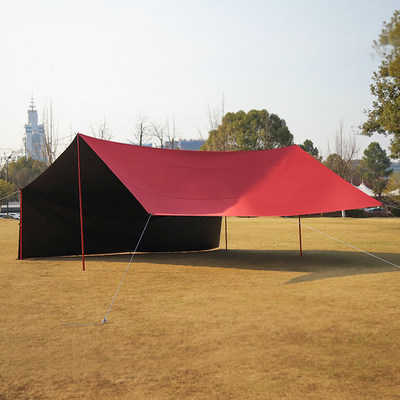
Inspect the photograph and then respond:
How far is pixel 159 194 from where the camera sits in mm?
9000

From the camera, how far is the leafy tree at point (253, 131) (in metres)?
44.8

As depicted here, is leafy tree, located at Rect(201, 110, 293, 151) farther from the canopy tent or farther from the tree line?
the canopy tent

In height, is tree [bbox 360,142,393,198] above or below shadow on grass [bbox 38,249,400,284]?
above

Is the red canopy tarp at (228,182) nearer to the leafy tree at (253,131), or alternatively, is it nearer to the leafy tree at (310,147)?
the leafy tree at (253,131)

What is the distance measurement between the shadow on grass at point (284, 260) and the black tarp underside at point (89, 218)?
0.32 metres

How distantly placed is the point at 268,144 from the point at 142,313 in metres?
40.2

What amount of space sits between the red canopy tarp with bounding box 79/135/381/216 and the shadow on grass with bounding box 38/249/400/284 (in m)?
1.08

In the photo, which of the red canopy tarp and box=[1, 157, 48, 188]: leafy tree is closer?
the red canopy tarp

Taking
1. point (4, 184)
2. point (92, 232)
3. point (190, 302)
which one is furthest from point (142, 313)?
point (4, 184)

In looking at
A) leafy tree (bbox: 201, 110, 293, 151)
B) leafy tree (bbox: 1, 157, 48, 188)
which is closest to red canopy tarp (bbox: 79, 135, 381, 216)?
leafy tree (bbox: 201, 110, 293, 151)

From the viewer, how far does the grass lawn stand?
350 centimetres

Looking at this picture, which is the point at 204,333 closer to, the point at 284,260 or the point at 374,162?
the point at 284,260

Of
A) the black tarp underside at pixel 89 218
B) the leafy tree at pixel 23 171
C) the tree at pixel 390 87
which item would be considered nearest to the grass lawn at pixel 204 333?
the black tarp underside at pixel 89 218

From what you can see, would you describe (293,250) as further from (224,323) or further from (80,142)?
(224,323)
